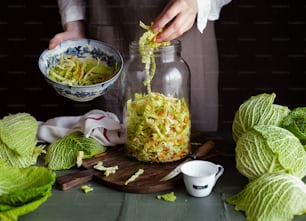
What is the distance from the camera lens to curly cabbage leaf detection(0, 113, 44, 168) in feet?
4.29

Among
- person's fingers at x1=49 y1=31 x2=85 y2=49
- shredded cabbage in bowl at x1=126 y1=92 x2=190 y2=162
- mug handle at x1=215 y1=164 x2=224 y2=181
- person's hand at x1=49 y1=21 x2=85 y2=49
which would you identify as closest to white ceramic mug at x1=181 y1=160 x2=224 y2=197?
mug handle at x1=215 y1=164 x2=224 y2=181

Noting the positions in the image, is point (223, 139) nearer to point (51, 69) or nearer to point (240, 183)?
point (240, 183)

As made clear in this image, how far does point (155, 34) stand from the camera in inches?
52.8

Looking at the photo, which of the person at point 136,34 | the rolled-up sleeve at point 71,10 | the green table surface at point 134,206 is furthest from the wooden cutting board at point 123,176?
the rolled-up sleeve at point 71,10

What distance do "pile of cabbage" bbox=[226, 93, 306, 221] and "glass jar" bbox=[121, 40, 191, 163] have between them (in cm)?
15

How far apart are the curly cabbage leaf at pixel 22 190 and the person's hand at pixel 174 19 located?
0.43 metres

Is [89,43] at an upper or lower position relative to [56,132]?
upper

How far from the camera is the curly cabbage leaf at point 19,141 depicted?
131 cm

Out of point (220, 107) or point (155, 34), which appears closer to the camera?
point (155, 34)

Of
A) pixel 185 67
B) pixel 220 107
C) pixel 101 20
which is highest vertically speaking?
pixel 101 20

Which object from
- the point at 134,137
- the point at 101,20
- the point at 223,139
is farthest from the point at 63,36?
the point at 223,139

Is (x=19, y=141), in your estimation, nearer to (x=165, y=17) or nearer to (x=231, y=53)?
(x=165, y=17)

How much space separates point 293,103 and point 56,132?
124cm

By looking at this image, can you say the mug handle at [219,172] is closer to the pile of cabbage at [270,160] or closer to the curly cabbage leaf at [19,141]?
the pile of cabbage at [270,160]
